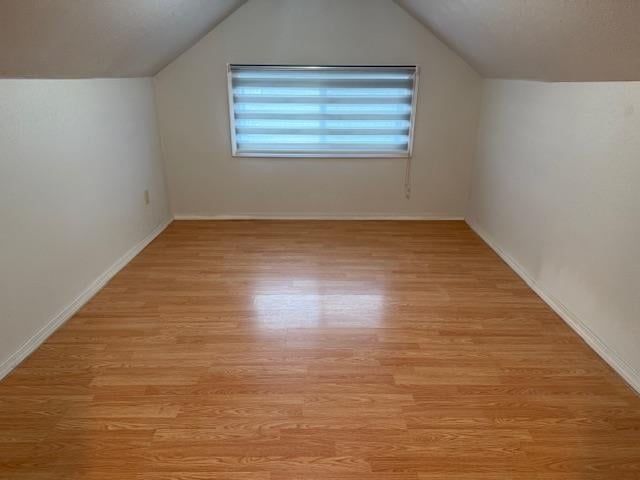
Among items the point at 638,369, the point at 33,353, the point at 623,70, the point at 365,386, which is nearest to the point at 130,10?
the point at 33,353

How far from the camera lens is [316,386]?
1929 millimetres

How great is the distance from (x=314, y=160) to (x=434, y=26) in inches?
60.8

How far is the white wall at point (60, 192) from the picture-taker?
6.68 feet

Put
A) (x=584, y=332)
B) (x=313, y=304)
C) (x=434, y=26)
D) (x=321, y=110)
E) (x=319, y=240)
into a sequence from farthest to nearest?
(x=321, y=110) → (x=319, y=240) → (x=434, y=26) → (x=313, y=304) → (x=584, y=332)

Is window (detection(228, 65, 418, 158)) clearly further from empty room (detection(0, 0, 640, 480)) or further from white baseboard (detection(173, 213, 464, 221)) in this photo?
white baseboard (detection(173, 213, 464, 221))

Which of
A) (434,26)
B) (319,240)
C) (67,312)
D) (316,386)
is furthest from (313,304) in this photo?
(434,26)

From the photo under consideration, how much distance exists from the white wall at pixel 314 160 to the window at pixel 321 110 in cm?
9

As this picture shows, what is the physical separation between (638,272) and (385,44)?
276 centimetres

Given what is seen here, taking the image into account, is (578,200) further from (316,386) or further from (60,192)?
(60,192)

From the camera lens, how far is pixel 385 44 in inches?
147

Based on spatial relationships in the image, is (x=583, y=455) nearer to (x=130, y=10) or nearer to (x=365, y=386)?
(x=365, y=386)

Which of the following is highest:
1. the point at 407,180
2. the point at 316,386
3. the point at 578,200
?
the point at 578,200

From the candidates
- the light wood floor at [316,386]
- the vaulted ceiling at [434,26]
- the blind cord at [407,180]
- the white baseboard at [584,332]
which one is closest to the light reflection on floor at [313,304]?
the light wood floor at [316,386]

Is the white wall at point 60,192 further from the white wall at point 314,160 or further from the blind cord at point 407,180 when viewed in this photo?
the blind cord at point 407,180
